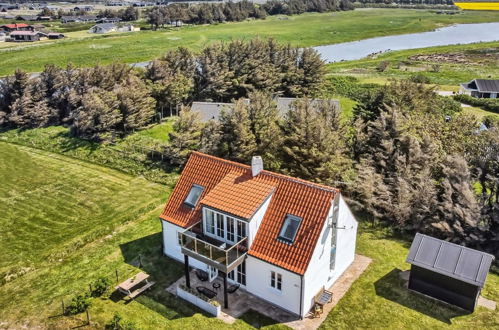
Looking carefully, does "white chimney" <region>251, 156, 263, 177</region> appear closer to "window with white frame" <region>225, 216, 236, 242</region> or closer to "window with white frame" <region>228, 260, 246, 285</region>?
"window with white frame" <region>225, 216, 236, 242</region>

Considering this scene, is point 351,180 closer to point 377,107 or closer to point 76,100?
point 377,107

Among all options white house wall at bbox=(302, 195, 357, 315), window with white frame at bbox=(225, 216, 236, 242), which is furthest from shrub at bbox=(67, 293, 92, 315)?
white house wall at bbox=(302, 195, 357, 315)

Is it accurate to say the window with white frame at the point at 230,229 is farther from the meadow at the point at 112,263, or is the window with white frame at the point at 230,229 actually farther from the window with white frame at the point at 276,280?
the meadow at the point at 112,263

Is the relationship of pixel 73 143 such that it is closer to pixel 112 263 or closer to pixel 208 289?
pixel 112 263

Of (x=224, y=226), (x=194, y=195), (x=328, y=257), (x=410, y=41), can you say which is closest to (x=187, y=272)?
(x=224, y=226)

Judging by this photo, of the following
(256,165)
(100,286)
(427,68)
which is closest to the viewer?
(100,286)

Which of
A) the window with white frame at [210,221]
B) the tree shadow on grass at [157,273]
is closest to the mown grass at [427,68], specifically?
the tree shadow on grass at [157,273]

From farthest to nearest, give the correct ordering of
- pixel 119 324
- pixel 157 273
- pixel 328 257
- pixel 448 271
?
pixel 157 273, pixel 328 257, pixel 448 271, pixel 119 324

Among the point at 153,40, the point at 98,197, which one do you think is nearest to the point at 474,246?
the point at 98,197
